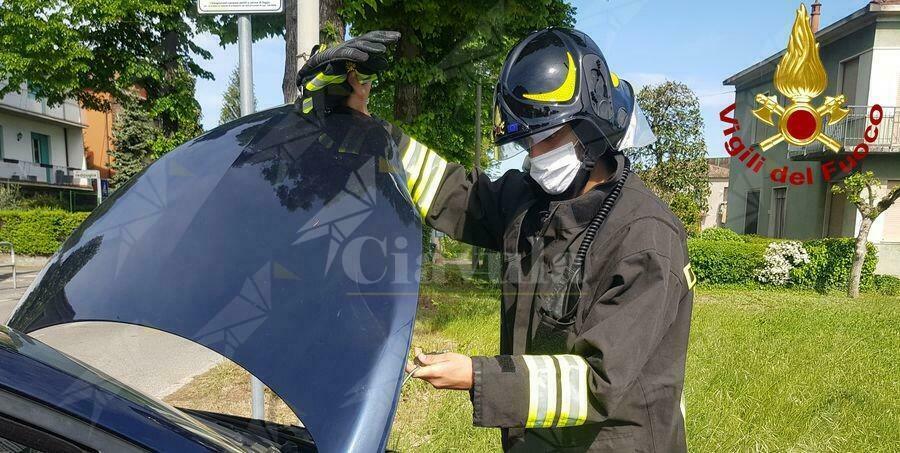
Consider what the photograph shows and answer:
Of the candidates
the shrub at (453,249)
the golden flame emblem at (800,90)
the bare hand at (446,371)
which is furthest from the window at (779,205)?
the bare hand at (446,371)

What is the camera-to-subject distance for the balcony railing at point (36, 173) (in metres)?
21.6

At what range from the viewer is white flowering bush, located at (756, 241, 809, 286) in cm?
1124

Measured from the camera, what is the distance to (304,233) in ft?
3.77

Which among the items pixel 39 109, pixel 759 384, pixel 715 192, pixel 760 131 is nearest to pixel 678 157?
pixel 715 192

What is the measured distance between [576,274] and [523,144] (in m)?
0.43

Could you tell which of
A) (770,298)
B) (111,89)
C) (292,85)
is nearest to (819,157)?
(770,298)

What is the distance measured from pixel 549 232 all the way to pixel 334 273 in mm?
690

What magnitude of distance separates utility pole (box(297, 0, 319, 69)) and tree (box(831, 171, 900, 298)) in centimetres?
1065

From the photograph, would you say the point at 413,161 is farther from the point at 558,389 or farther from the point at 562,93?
the point at 558,389

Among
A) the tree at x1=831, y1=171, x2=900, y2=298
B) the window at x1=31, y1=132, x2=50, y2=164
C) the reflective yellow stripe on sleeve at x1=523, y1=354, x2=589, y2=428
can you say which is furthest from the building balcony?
the tree at x1=831, y1=171, x2=900, y2=298

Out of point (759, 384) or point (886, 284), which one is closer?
point (759, 384)

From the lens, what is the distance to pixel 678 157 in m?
16.7

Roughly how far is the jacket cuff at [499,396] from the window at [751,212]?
1028 centimetres

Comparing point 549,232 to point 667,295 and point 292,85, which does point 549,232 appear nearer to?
point 667,295
